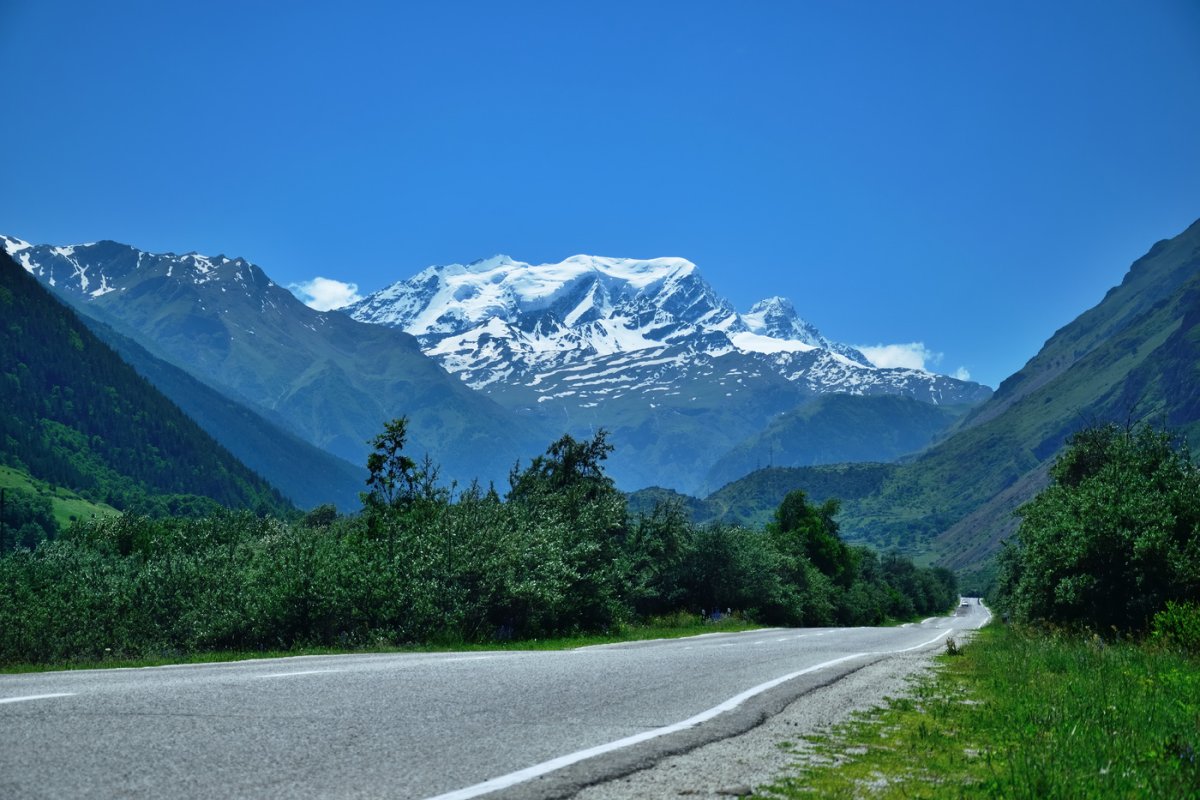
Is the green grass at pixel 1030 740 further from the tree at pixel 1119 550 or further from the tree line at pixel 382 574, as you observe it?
the tree line at pixel 382 574

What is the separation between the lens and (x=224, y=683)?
11.2 m

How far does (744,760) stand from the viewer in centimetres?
847

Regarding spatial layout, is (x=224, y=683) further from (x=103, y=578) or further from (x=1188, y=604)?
(x=1188, y=604)

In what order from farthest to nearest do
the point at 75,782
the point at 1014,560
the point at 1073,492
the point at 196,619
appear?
the point at 1014,560 → the point at 1073,492 → the point at 196,619 → the point at 75,782

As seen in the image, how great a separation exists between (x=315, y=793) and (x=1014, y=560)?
45538 millimetres

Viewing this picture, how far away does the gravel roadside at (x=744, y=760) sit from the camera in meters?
7.11

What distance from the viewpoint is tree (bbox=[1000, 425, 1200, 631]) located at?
77.5 feet

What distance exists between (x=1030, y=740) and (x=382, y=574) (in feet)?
59.4

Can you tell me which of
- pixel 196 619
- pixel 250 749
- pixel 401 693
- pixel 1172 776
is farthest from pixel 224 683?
pixel 196 619

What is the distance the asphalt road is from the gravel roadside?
0.20m

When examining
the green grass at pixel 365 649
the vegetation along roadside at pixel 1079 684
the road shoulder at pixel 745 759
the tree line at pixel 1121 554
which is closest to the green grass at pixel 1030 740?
the vegetation along roadside at pixel 1079 684

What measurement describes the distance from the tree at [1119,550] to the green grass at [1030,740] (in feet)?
28.7

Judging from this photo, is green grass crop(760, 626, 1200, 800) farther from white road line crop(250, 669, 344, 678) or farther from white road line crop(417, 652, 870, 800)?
white road line crop(250, 669, 344, 678)

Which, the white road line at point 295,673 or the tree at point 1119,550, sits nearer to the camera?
the white road line at point 295,673
